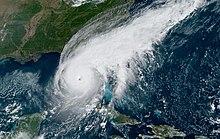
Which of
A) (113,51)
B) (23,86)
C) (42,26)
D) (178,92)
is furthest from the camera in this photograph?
(42,26)

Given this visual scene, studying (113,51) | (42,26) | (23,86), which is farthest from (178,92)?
(42,26)

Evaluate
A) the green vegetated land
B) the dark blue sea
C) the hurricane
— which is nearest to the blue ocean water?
the dark blue sea

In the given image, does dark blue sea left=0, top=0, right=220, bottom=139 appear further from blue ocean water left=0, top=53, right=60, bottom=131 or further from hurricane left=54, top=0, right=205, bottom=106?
hurricane left=54, top=0, right=205, bottom=106

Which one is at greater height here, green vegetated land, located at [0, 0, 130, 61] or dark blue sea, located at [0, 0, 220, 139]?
green vegetated land, located at [0, 0, 130, 61]

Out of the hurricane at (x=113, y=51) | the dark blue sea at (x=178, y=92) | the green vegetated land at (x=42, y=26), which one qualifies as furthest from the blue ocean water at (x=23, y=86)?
the hurricane at (x=113, y=51)

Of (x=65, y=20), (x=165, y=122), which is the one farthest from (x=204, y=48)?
(x=65, y=20)

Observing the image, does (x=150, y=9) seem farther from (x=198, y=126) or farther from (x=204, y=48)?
(x=198, y=126)

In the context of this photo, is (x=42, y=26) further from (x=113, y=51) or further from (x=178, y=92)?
(x=178, y=92)
